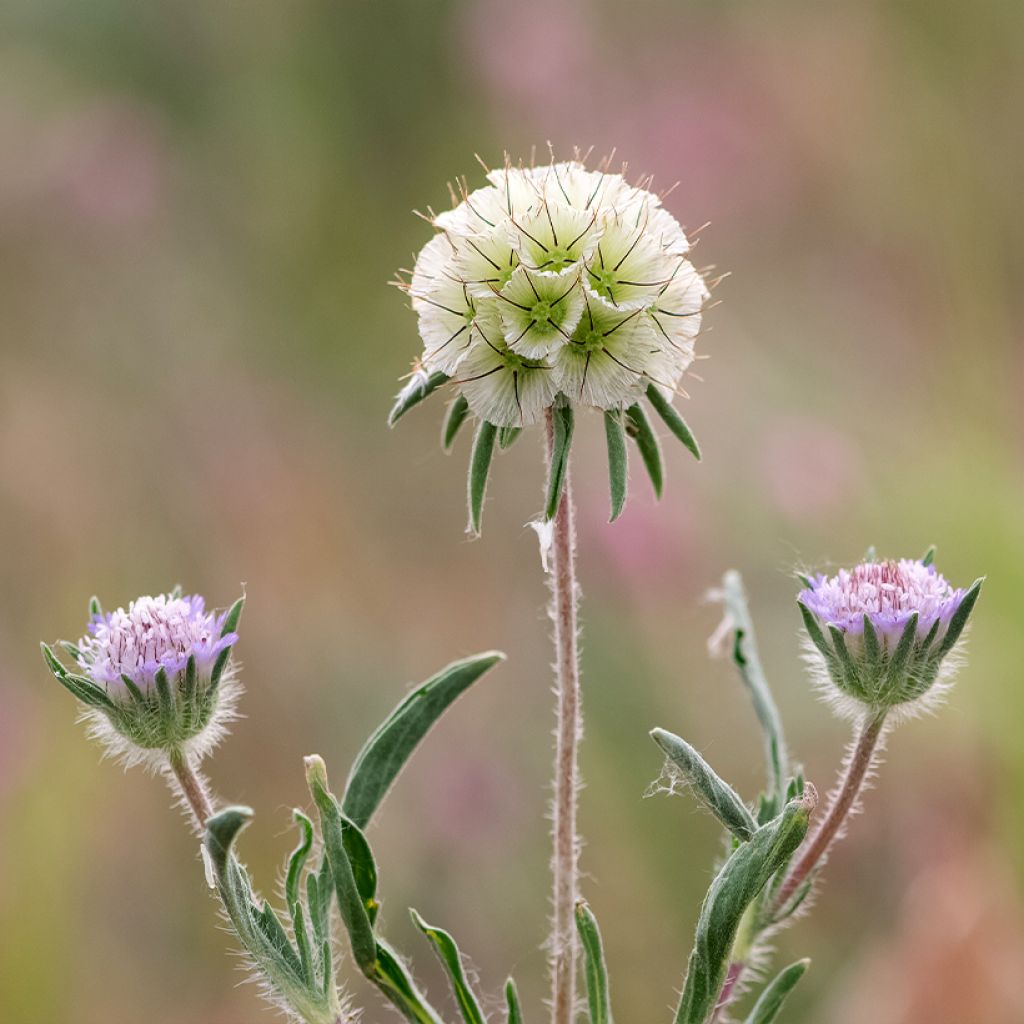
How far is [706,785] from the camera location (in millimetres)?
1757

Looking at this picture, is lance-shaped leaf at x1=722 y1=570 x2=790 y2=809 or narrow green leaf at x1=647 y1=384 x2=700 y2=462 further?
lance-shaped leaf at x1=722 y1=570 x2=790 y2=809

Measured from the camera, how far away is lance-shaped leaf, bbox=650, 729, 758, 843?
1736 mm

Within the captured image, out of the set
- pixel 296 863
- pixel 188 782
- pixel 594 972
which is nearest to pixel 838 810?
pixel 594 972

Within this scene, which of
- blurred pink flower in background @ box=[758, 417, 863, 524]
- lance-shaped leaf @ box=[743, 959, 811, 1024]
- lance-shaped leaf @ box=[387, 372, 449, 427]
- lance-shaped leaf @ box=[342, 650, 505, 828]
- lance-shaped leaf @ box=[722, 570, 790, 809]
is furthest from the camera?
blurred pink flower in background @ box=[758, 417, 863, 524]

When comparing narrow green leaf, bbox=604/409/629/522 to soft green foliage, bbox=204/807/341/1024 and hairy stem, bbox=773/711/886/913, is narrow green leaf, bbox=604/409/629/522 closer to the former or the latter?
hairy stem, bbox=773/711/886/913

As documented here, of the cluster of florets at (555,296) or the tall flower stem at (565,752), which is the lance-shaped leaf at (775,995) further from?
the cluster of florets at (555,296)

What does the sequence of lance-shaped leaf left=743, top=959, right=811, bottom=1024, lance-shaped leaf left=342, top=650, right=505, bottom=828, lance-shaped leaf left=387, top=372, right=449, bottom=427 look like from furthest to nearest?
lance-shaped leaf left=342, top=650, right=505, bottom=828, lance-shaped leaf left=743, top=959, right=811, bottom=1024, lance-shaped leaf left=387, top=372, right=449, bottom=427

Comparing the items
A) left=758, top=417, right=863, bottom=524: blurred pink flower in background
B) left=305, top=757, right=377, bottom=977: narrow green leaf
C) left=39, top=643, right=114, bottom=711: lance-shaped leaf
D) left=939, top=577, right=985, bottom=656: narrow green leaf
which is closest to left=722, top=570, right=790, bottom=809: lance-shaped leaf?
left=939, top=577, right=985, bottom=656: narrow green leaf

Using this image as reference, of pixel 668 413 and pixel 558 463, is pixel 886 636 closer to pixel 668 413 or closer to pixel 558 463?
pixel 668 413

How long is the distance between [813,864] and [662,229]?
3.06 ft

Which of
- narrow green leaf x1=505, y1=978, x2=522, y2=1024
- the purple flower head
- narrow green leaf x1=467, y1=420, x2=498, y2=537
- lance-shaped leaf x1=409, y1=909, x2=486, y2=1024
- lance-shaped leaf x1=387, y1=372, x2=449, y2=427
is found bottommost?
narrow green leaf x1=505, y1=978, x2=522, y2=1024

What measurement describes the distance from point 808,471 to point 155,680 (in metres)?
3.61

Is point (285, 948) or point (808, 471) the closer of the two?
point (285, 948)

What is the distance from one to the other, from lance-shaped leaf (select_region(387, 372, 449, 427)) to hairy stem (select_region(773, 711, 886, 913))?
0.79 metres
